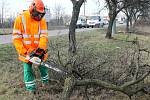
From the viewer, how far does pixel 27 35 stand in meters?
6.27

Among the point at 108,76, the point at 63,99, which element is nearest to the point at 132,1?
the point at 108,76

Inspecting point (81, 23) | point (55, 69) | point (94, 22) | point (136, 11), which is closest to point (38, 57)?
point (55, 69)

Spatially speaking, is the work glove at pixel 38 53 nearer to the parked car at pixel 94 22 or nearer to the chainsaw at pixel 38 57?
the chainsaw at pixel 38 57

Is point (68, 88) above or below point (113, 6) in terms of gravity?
below

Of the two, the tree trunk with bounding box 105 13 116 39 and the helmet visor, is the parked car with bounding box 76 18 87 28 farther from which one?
the helmet visor

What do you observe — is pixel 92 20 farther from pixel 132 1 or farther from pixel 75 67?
pixel 75 67

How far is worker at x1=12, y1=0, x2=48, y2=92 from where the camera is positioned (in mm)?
6160

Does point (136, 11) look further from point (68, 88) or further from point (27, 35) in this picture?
point (68, 88)

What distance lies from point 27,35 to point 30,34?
0.07 meters

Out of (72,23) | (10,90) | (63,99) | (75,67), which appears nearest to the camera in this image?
(63,99)

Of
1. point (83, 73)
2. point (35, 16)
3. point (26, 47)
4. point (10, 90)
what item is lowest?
point (10, 90)

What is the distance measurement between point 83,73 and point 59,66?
1.66 ft

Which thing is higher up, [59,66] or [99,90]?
[59,66]

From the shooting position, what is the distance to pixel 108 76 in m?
6.40
